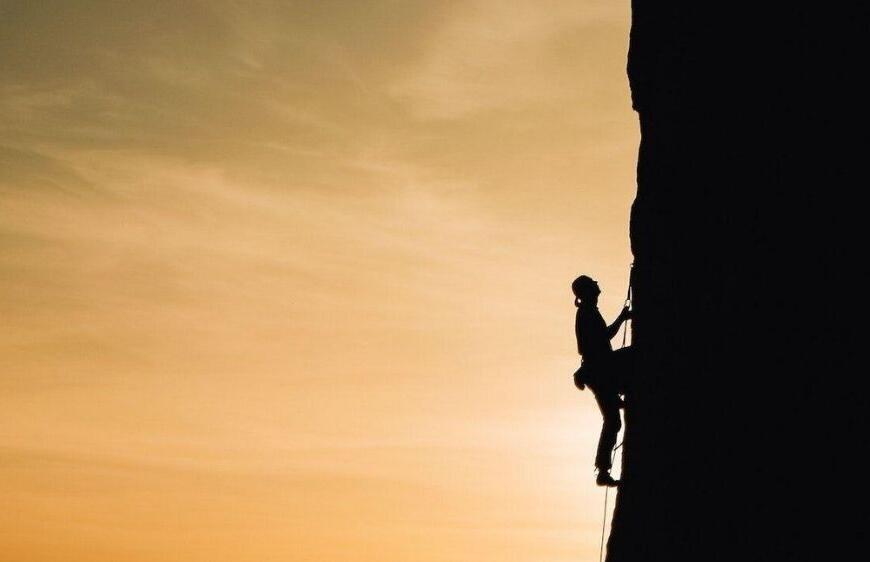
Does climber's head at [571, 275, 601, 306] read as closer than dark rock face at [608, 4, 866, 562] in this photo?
No

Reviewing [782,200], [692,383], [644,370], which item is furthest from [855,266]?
[644,370]

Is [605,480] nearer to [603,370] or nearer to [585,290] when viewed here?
[603,370]

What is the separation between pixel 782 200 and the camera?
384 inches

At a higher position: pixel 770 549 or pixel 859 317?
pixel 859 317

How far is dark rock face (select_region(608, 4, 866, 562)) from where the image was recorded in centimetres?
908

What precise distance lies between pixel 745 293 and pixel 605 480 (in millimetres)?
3946

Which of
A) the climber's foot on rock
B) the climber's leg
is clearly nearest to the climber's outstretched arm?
the climber's leg

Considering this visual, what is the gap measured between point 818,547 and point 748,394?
1.58 meters

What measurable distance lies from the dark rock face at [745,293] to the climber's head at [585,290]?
122 centimetres

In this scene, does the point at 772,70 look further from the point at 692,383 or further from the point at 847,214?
the point at 692,383

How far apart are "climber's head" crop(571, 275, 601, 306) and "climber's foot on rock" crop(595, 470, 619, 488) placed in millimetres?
2214

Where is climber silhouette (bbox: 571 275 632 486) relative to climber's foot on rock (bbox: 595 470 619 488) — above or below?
above

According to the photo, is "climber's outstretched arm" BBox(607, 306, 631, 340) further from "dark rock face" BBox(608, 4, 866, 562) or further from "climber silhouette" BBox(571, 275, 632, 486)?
"dark rock face" BBox(608, 4, 866, 562)

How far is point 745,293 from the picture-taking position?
9992 mm
